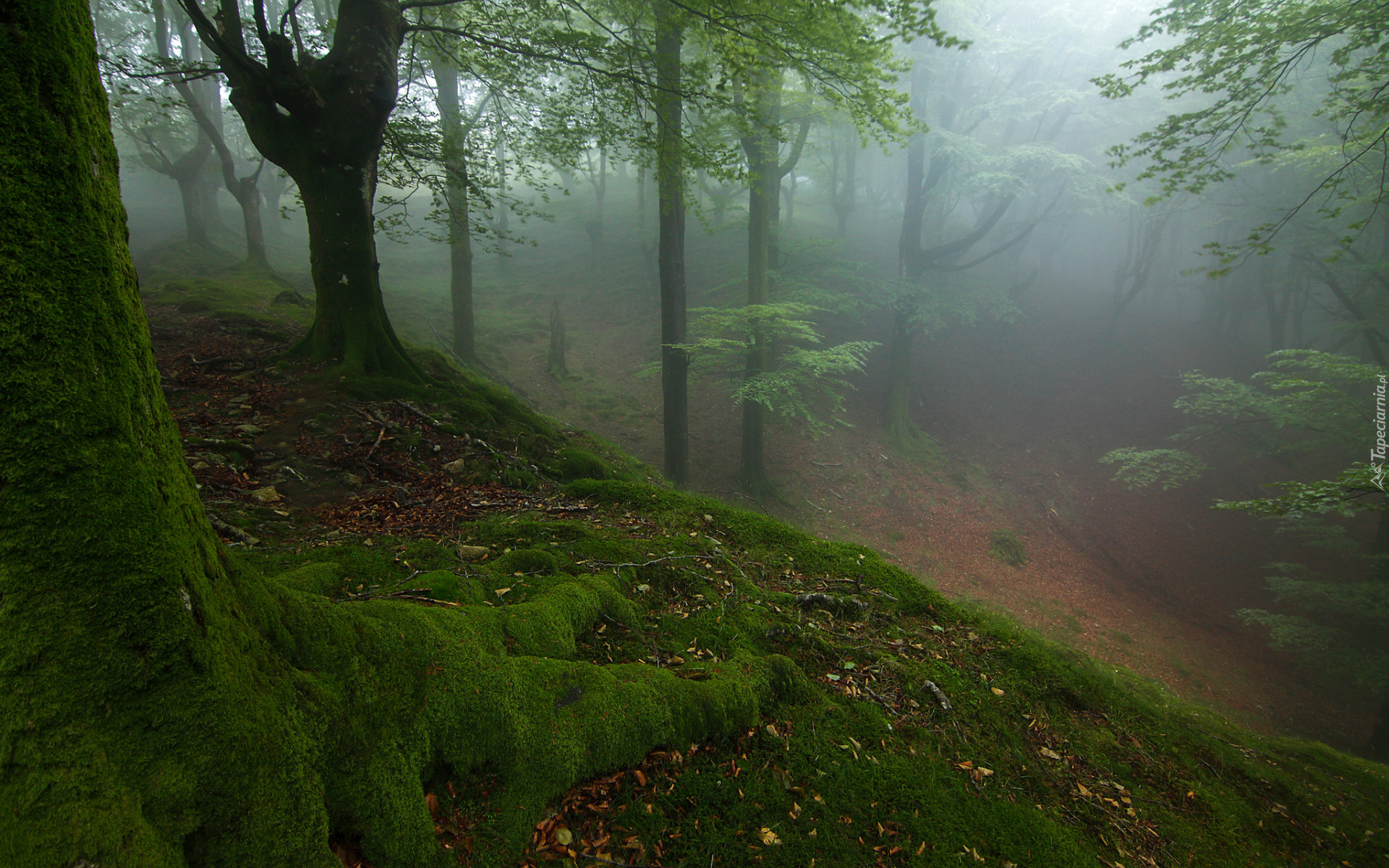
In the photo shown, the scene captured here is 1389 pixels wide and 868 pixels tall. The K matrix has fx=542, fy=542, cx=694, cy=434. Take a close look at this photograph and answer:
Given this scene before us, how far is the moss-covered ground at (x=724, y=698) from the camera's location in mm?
2051

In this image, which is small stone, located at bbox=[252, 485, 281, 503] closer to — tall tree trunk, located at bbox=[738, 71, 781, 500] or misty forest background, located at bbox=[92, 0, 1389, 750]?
misty forest background, located at bbox=[92, 0, 1389, 750]

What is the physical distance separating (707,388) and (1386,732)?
49.6 ft

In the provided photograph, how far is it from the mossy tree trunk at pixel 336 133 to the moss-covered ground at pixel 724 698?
1175 millimetres

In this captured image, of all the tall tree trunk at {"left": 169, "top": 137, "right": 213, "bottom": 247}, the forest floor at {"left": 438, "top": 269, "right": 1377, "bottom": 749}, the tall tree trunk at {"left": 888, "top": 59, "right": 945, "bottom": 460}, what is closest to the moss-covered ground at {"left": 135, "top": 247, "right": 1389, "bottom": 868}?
the forest floor at {"left": 438, "top": 269, "right": 1377, "bottom": 749}

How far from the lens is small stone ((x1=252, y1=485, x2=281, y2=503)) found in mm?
4023

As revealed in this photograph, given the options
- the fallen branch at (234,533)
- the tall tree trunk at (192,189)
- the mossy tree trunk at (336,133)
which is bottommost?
the fallen branch at (234,533)

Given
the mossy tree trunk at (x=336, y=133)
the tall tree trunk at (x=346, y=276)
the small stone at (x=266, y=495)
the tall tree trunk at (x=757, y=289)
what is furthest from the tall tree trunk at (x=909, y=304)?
the small stone at (x=266, y=495)

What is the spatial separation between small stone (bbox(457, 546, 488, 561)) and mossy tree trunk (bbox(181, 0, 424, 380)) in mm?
3370

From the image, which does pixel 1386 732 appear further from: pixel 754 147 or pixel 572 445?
pixel 754 147

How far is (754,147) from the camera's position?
A: 12562 mm

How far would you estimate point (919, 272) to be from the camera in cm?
1831

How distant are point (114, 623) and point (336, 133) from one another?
5901 millimetres

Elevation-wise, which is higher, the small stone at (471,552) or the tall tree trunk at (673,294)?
the tall tree trunk at (673,294)

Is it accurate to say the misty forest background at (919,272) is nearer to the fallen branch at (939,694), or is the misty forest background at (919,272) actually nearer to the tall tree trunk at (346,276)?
the tall tree trunk at (346,276)
